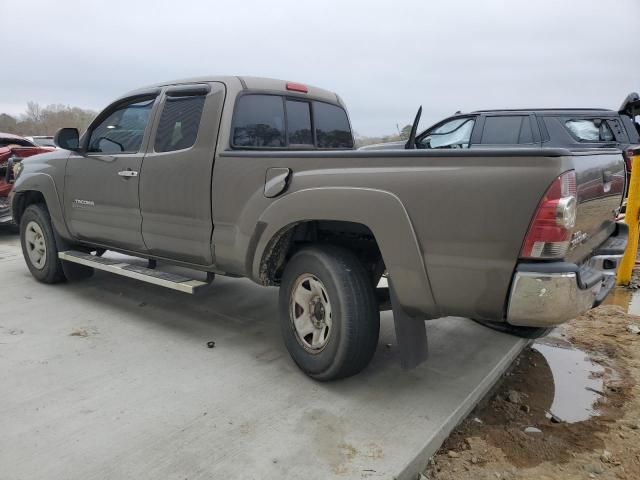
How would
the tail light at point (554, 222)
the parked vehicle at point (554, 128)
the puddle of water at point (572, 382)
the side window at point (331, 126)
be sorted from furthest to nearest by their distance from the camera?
the parked vehicle at point (554, 128)
the side window at point (331, 126)
the puddle of water at point (572, 382)
the tail light at point (554, 222)

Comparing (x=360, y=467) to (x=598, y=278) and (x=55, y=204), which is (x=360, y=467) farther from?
(x=55, y=204)

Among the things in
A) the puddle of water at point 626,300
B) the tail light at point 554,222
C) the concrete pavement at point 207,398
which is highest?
the tail light at point 554,222

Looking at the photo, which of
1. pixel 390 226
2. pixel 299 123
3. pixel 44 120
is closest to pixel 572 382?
pixel 390 226

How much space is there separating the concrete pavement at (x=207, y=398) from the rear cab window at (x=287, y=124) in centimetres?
149

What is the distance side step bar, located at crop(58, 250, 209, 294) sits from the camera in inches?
148

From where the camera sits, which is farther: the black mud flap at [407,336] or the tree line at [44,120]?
the tree line at [44,120]

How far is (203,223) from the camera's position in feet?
12.0

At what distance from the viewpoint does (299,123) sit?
14.0ft

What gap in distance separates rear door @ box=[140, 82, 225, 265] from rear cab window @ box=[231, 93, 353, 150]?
0.66 feet

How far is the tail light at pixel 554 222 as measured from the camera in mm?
2244

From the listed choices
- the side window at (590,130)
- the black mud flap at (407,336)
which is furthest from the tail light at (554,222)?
the side window at (590,130)

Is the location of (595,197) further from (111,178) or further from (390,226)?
(111,178)

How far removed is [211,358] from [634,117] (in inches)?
337

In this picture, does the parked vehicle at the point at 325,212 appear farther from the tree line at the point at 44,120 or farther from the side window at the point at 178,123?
the tree line at the point at 44,120
